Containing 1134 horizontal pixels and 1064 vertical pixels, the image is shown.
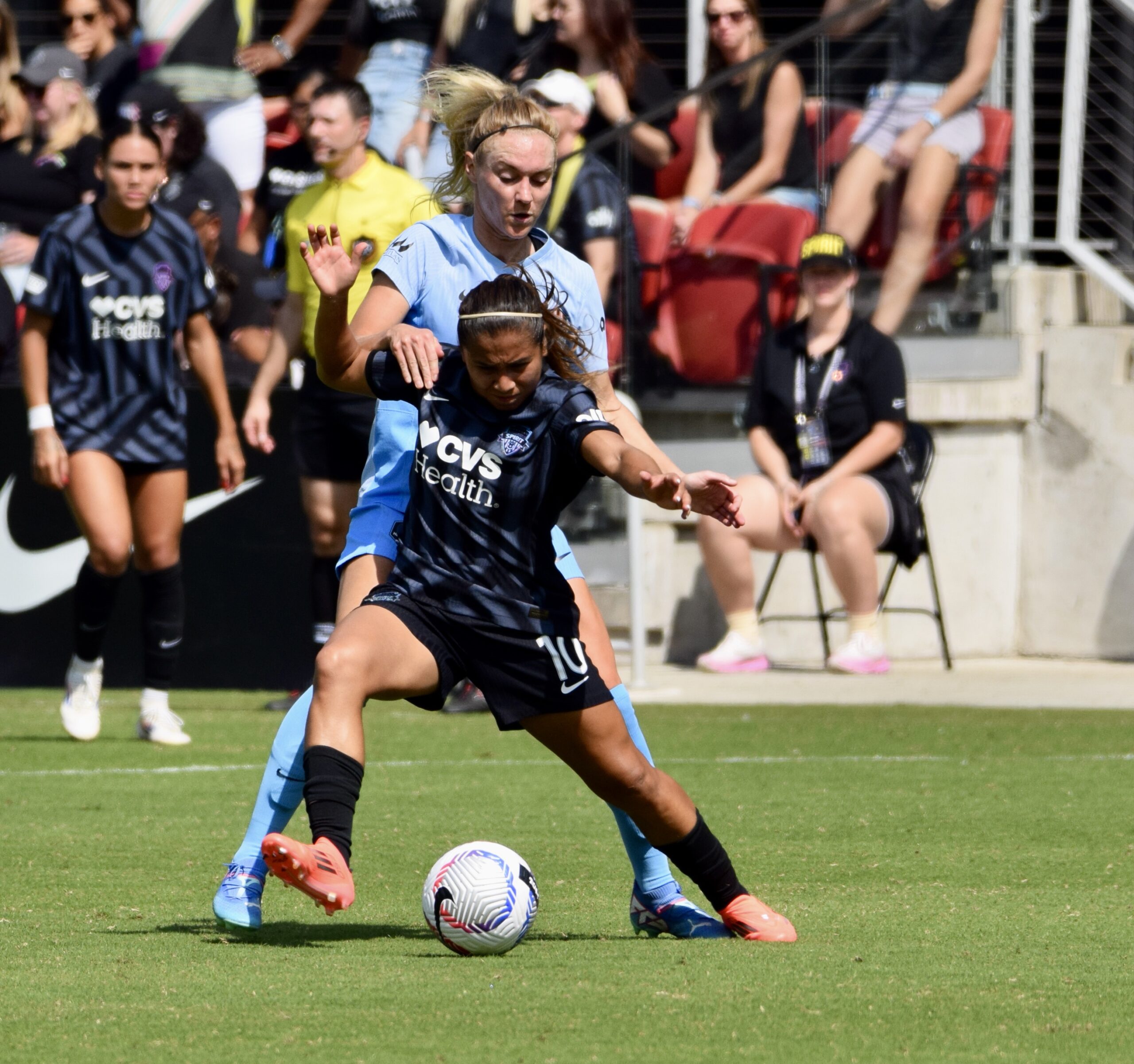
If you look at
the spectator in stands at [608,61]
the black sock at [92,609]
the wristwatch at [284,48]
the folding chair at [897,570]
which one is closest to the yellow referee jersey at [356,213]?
the black sock at [92,609]

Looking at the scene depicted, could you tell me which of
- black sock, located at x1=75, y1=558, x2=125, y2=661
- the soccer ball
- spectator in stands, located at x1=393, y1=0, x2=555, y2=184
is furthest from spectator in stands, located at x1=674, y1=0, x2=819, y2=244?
the soccer ball

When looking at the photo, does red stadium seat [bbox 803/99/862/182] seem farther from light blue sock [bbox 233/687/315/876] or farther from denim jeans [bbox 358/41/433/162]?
light blue sock [bbox 233/687/315/876]

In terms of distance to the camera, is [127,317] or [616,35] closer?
[127,317]

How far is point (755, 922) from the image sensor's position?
4.32 meters

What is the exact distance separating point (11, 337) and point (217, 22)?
329 cm

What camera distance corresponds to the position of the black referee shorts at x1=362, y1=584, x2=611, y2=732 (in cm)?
420

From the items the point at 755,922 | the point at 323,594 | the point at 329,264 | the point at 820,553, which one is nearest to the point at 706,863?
the point at 755,922

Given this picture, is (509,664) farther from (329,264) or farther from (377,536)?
(329,264)

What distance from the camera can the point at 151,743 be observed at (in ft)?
26.6

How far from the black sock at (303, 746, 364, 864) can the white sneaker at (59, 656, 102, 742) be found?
414cm

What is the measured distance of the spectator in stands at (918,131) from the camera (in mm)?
10734

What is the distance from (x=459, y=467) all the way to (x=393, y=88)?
8004 mm

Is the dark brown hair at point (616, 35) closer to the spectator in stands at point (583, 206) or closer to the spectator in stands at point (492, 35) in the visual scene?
the spectator in stands at point (492, 35)

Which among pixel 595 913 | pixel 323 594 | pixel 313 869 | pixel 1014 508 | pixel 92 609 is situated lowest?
pixel 1014 508
